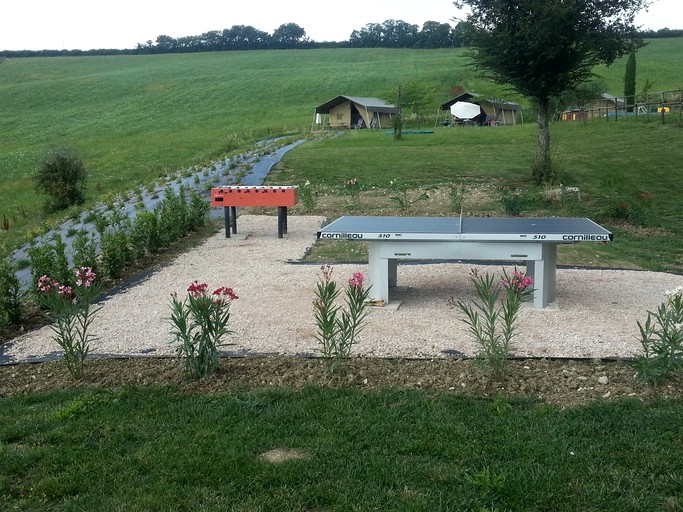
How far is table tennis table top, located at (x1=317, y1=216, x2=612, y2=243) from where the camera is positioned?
7.45 meters

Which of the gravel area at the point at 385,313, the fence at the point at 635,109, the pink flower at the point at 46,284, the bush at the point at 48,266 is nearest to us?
the pink flower at the point at 46,284

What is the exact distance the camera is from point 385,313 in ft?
25.2

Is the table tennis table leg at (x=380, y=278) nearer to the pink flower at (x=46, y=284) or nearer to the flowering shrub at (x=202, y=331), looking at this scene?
the flowering shrub at (x=202, y=331)

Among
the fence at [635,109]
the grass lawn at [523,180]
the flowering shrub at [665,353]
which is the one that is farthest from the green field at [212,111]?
the flowering shrub at [665,353]

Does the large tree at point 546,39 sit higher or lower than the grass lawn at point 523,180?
higher

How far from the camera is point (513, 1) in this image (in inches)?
664

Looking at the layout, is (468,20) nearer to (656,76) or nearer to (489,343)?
(489,343)

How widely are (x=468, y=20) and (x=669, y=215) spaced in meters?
6.65

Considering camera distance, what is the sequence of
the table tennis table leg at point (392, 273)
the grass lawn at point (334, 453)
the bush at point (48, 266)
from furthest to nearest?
the table tennis table leg at point (392, 273), the bush at point (48, 266), the grass lawn at point (334, 453)

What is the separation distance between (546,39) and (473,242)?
404 inches

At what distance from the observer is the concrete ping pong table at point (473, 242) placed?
752 cm

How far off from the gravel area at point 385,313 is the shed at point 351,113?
35318 mm

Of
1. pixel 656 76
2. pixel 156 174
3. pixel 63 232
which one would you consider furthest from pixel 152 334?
pixel 656 76

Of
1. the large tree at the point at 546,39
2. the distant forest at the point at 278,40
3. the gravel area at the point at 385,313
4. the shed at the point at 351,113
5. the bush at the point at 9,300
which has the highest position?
the distant forest at the point at 278,40
